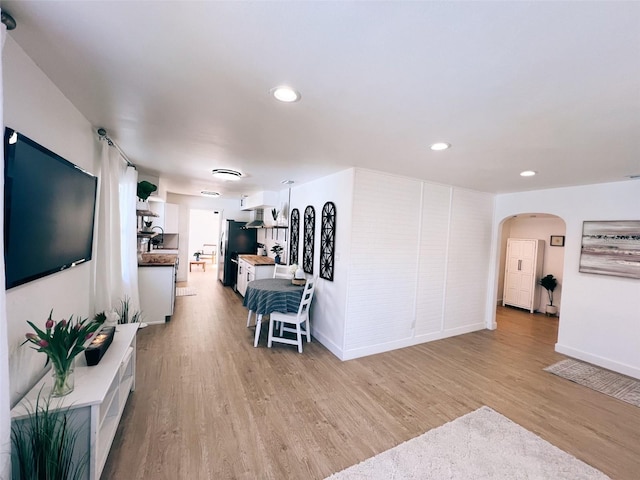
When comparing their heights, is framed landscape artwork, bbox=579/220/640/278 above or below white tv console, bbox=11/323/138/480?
above

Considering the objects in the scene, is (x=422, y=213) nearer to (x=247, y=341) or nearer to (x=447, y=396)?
(x=447, y=396)

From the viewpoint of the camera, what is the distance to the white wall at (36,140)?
134cm

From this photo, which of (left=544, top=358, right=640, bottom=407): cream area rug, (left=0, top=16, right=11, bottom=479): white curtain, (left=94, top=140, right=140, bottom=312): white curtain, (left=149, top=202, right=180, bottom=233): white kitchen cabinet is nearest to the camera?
(left=0, top=16, right=11, bottom=479): white curtain

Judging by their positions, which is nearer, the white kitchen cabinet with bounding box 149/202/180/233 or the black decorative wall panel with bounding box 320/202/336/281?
the black decorative wall panel with bounding box 320/202/336/281

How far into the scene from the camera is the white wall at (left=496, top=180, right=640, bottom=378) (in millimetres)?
3422

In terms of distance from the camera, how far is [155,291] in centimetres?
436

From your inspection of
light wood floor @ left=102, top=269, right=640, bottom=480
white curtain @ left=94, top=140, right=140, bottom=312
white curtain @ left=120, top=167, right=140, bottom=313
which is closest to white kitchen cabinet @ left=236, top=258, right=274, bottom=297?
light wood floor @ left=102, top=269, right=640, bottom=480

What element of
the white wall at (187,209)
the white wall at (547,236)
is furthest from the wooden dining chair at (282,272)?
the white wall at (547,236)

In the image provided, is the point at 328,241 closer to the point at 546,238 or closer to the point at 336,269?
the point at 336,269

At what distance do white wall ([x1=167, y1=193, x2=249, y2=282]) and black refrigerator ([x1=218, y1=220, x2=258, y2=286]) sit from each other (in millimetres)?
846

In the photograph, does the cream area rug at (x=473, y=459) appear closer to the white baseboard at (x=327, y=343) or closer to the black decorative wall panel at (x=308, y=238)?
the white baseboard at (x=327, y=343)

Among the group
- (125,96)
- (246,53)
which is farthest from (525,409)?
(125,96)

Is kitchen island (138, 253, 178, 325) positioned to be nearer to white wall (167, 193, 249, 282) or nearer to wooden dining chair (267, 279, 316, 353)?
wooden dining chair (267, 279, 316, 353)

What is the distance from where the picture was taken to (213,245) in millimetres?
11617
